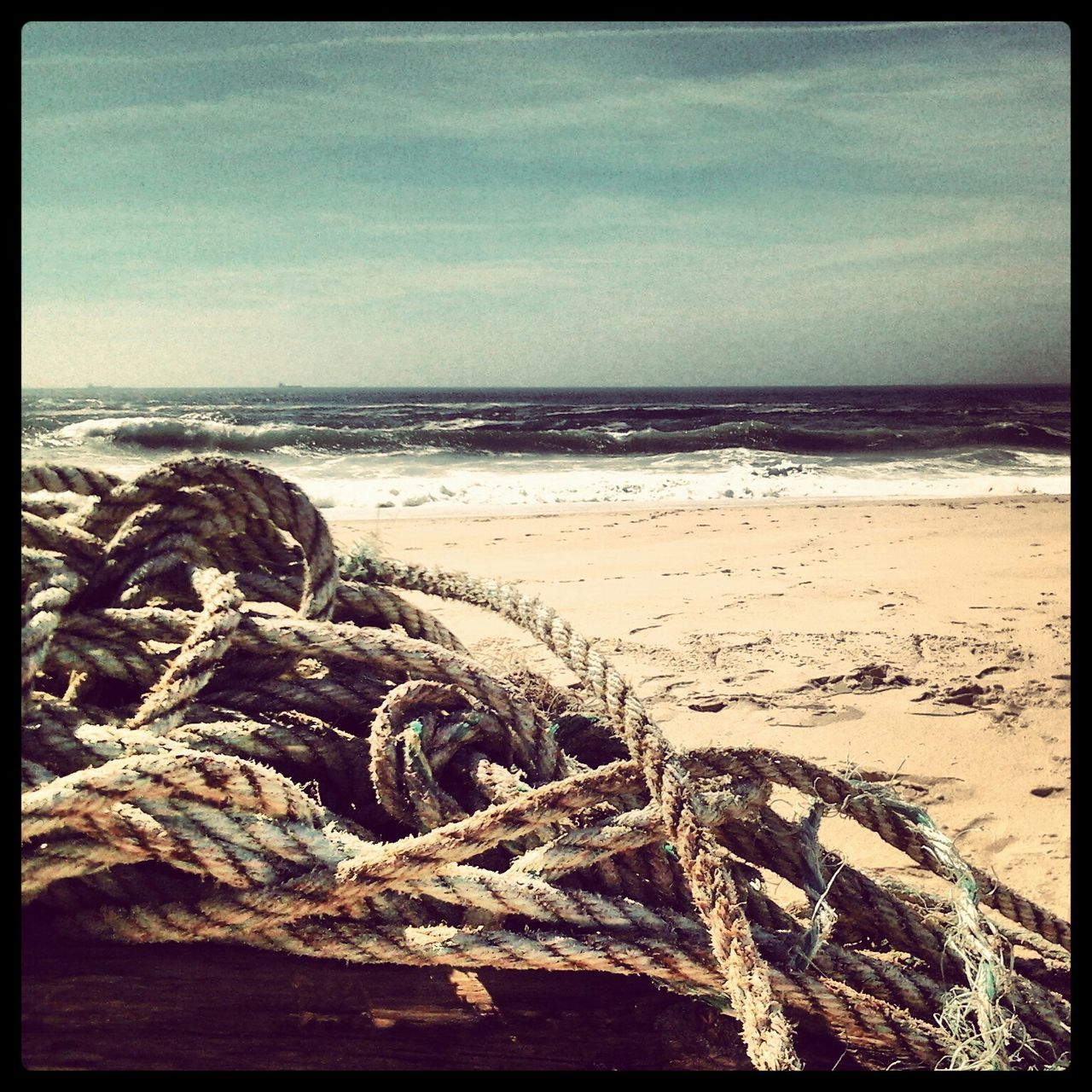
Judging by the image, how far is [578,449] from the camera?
47.4 feet

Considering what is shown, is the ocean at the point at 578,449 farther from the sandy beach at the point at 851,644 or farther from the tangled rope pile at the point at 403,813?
the tangled rope pile at the point at 403,813

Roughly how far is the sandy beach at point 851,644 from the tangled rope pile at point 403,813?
189 mm

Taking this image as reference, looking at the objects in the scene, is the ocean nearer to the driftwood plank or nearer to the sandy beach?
the sandy beach

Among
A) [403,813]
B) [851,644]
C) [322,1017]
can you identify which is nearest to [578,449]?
[851,644]

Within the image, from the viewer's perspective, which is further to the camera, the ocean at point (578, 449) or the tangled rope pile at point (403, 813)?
the ocean at point (578, 449)

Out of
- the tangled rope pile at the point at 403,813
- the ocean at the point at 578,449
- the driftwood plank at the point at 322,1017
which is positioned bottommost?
the driftwood plank at the point at 322,1017

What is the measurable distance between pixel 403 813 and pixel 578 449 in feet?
44.5

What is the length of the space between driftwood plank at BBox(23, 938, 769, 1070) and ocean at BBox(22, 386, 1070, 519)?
336 cm

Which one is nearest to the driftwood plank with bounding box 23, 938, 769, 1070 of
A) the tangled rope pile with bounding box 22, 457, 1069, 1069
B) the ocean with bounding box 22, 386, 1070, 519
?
the tangled rope pile with bounding box 22, 457, 1069, 1069

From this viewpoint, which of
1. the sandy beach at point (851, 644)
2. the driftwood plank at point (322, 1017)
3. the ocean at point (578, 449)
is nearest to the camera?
the driftwood plank at point (322, 1017)

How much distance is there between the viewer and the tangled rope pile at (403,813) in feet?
2.93

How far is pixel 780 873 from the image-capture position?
1.12 metres

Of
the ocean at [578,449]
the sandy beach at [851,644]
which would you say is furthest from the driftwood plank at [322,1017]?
the ocean at [578,449]
